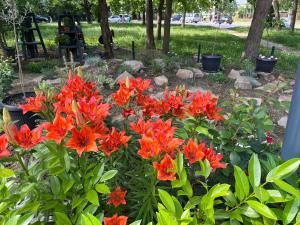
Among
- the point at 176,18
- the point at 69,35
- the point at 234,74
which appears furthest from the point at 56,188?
the point at 176,18

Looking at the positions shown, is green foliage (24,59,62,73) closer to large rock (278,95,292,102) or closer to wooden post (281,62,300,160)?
large rock (278,95,292,102)

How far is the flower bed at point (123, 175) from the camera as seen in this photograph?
3.74 ft

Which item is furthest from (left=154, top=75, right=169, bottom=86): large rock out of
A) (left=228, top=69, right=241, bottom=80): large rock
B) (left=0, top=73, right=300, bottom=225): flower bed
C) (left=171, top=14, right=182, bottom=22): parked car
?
(left=171, top=14, right=182, bottom=22): parked car

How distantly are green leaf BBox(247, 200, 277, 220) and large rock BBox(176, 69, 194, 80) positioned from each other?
5493mm

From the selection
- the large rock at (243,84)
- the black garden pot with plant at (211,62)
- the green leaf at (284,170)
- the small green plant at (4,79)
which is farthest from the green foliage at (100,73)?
the green leaf at (284,170)

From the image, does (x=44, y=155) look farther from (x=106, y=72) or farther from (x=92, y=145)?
(x=106, y=72)

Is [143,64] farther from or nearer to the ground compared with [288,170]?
nearer to the ground

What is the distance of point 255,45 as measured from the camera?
329 inches

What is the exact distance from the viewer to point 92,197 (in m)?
1.22

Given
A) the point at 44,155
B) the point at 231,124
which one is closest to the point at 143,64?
the point at 231,124

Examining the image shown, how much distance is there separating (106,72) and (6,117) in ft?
17.3

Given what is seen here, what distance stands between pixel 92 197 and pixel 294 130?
92 centimetres

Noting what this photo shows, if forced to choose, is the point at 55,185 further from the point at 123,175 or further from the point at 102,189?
the point at 123,175

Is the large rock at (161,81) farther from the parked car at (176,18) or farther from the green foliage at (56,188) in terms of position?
the parked car at (176,18)
